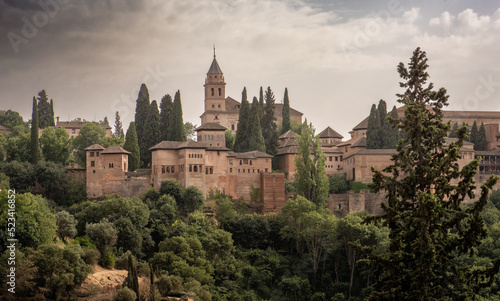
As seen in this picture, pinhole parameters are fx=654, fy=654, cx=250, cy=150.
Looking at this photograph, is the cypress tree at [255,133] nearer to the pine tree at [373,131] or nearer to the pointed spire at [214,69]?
the pine tree at [373,131]

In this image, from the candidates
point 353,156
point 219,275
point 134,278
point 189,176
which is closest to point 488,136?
point 353,156

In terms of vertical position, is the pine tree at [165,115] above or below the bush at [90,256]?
above

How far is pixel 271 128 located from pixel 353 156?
9001mm

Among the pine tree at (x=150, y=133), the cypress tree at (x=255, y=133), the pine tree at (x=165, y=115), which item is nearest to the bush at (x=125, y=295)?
the pine tree at (x=150, y=133)

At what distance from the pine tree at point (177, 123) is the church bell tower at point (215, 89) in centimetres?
1525

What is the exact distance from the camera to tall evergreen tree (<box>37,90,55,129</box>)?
72.8 m

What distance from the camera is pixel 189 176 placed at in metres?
54.1

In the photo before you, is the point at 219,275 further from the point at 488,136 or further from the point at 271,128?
the point at 488,136

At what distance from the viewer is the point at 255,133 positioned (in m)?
62.2

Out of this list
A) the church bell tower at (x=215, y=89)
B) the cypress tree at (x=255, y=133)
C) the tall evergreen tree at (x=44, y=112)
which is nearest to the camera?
the cypress tree at (x=255, y=133)

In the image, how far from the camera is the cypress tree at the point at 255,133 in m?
61.7

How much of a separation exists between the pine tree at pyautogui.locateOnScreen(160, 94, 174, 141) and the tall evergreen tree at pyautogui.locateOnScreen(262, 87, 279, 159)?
9.66 metres
